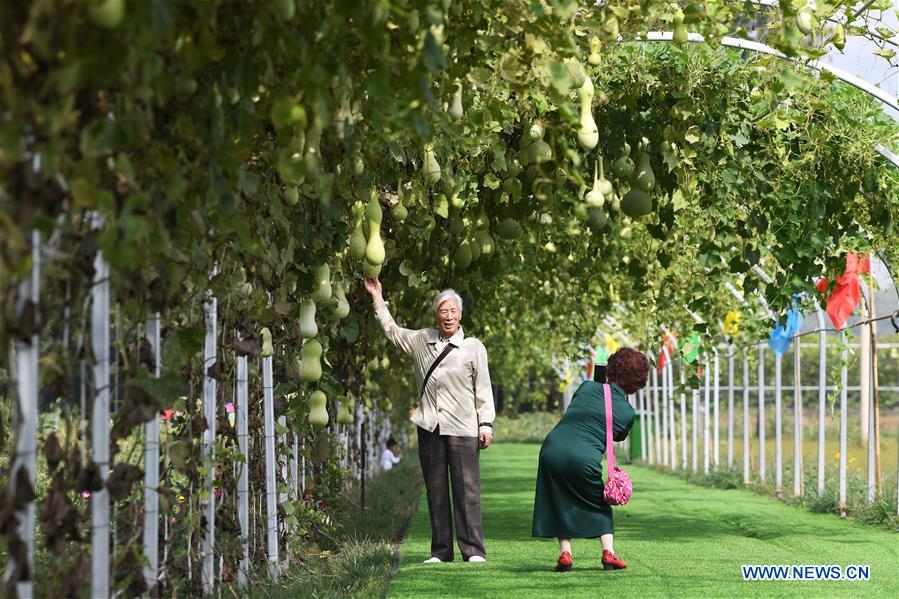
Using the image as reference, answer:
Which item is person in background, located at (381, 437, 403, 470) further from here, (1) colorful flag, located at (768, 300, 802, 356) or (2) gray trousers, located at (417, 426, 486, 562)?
(2) gray trousers, located at (417, 426, 486, 562)

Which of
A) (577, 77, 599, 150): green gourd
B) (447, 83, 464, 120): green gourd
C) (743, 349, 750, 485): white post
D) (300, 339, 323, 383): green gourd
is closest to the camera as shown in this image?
(447, 83, 464, 120): green gourd

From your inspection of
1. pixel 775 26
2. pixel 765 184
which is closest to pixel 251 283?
pixel 775 26

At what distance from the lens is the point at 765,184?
279 inches

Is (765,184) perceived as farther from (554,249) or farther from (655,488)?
(655,488)

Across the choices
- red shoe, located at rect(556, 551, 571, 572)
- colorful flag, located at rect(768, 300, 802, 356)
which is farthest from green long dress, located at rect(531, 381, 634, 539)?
colorful flag, located at rect(768, 300, 802, 356)

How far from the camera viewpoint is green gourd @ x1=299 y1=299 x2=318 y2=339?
5.52 m

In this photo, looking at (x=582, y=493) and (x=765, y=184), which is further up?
(x=765, y=184)

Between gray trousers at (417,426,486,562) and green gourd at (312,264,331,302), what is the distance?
1.55 m


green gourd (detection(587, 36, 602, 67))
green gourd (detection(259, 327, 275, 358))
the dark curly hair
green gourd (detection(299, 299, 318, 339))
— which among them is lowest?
the dark curly hair

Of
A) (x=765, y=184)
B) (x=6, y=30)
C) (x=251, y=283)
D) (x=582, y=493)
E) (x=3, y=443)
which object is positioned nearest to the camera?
(x=6, y=30)

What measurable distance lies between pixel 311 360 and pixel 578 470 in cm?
158

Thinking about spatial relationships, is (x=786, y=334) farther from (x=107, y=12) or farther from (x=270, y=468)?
(x=107, y=12)

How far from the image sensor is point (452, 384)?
6934 mm

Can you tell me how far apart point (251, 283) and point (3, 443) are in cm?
209
